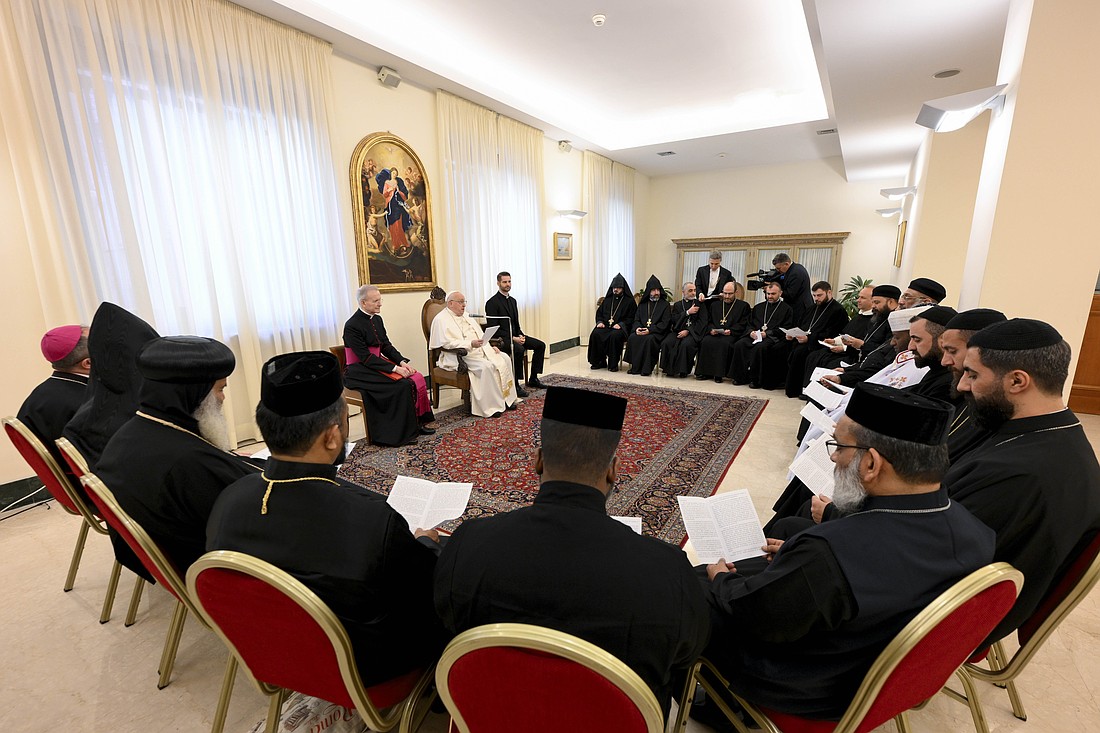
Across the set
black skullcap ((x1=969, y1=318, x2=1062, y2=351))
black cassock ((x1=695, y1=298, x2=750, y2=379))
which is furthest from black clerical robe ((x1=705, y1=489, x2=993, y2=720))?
black cassock ((x1=695, y1=298, x2=750, y2=379))

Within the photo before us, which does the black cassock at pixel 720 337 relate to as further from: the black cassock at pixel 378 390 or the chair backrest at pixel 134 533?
the chair backrest at pixel 134 533

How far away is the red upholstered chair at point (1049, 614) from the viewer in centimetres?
122

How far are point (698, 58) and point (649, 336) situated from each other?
11.4 feet

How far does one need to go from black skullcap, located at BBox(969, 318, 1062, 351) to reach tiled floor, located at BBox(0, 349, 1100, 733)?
4.32 feet

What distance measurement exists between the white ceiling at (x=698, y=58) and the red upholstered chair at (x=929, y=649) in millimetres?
3538

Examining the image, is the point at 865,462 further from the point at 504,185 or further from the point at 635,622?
the point at 504,185

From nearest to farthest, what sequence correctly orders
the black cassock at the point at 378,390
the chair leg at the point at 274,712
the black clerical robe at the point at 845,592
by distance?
the black clerical robe at the point at 845,592 < the chair leg at the point at 274,712 < the black cassock at the point at 378,390

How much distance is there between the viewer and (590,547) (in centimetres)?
94

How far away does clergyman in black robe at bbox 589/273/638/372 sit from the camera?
7.31 metres

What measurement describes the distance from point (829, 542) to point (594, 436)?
58cm

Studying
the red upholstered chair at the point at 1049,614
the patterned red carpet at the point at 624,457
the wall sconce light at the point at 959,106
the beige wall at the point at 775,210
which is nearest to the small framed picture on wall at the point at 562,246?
the beige wall at the point at 775,210

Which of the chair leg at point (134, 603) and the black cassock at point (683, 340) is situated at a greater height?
the black cassock at point (683, 340)

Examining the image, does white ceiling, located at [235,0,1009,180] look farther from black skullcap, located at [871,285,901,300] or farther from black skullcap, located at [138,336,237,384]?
black skullcap, located at [138,336,237,384]

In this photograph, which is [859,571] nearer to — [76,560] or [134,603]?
[134,603]
